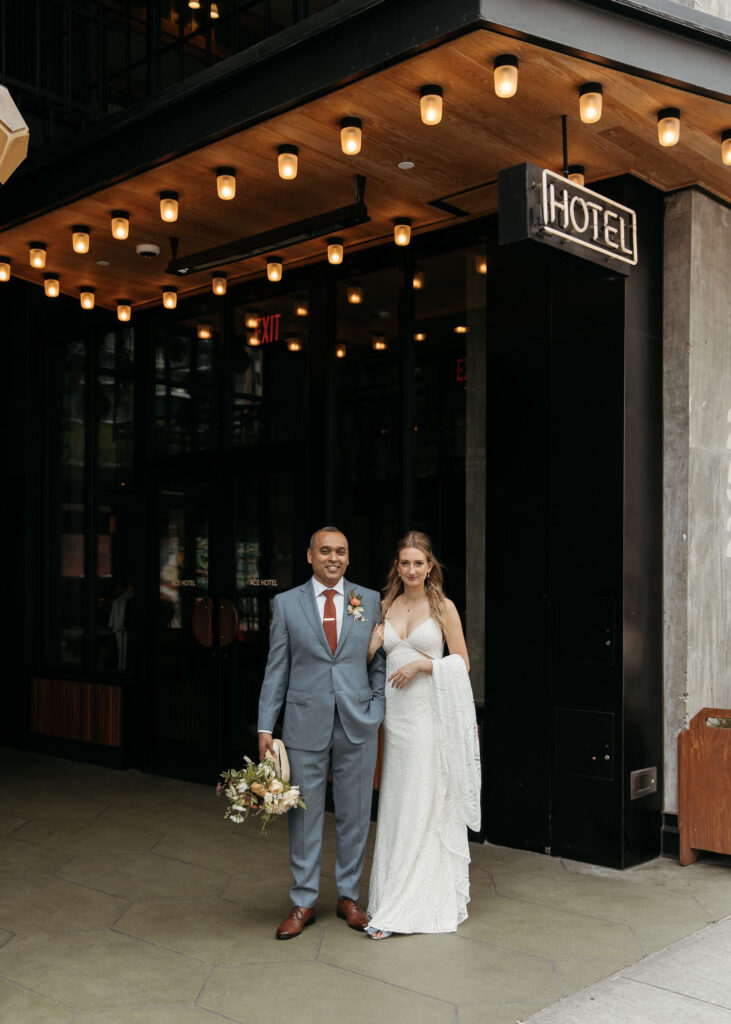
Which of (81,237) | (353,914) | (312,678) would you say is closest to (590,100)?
(312,678)

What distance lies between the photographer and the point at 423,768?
486 cm

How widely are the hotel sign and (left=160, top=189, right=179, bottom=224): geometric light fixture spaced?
2.31 metres

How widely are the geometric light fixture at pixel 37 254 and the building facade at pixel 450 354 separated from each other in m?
0.18

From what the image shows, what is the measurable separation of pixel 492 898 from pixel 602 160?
13.4 feet

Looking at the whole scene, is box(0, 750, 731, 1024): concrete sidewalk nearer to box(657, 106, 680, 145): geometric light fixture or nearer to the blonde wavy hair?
the blonde wavy hair

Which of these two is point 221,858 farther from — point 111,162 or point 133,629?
point 111,162

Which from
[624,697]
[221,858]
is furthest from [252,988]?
[624,697]

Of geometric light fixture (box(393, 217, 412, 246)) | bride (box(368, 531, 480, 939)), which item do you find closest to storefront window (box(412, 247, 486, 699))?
geometric light fixture (box(393, 217, 412, 246))

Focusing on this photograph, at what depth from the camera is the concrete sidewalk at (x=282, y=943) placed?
395 centimetres

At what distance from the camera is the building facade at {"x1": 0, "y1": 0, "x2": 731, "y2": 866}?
4801 millimetres

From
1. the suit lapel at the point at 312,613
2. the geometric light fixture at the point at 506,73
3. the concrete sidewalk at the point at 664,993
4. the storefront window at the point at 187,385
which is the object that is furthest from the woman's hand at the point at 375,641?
the storefront window at the point at 187,385

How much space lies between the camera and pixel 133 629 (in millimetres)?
9070

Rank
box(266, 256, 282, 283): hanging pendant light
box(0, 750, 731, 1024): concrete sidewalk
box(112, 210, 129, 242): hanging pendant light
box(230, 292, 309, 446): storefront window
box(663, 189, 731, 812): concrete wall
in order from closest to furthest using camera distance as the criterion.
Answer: box(0, 750, 731, 1024): concrete sidewalk → box(663, 189, 731, 812): concrete wall → box(112, 210, 129, 242): hanging pendant light → box(266, 256, 282, 283): hanging pendant light → box(230, 292, 309, 446): storefront window

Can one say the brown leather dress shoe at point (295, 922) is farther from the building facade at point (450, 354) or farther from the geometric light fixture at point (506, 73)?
the geometric light fixture at point (506, 73)
